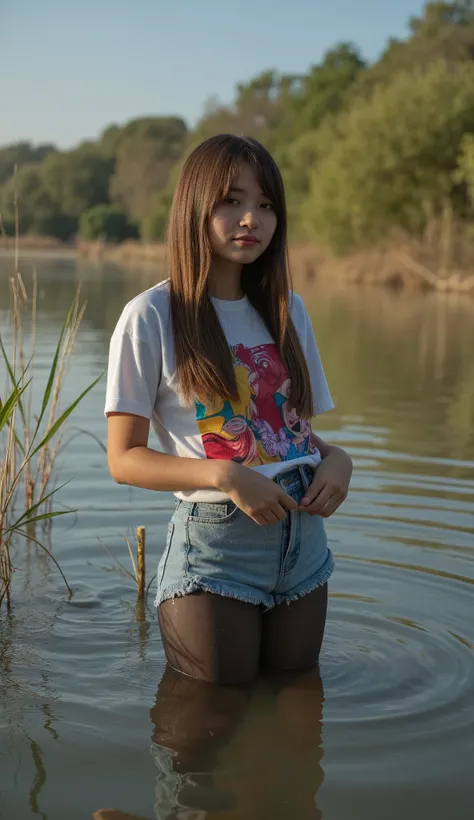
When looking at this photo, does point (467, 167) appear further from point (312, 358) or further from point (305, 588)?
point (305, 588)

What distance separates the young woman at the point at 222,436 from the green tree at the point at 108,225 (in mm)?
67010

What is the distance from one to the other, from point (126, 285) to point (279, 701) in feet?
78.1

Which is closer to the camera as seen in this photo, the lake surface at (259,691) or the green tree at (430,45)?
the lake surface at (259,691)

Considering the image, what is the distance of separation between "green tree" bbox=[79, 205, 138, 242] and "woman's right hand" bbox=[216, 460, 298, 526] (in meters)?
67.3

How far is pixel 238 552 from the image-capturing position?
2725 millimetres

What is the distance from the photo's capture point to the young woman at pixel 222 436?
107 inches

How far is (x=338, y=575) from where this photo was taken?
14.2 feet

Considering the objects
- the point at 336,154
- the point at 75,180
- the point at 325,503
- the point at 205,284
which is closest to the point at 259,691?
the point at 325,503

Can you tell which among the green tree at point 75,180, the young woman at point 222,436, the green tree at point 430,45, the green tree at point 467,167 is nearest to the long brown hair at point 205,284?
the young woman at point 222,436

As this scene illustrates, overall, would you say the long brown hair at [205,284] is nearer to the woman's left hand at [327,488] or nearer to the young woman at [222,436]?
the young woman at [222,436]

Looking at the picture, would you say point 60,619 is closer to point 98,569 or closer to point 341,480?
point 98,569

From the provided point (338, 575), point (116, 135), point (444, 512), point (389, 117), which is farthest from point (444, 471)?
point (116, 135)

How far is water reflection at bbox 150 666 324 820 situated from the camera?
Result: 241cm

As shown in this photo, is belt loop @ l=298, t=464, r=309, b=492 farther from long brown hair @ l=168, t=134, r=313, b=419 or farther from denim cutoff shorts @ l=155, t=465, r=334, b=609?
long brown hair @ l=168, t=134, r=313, b=419
